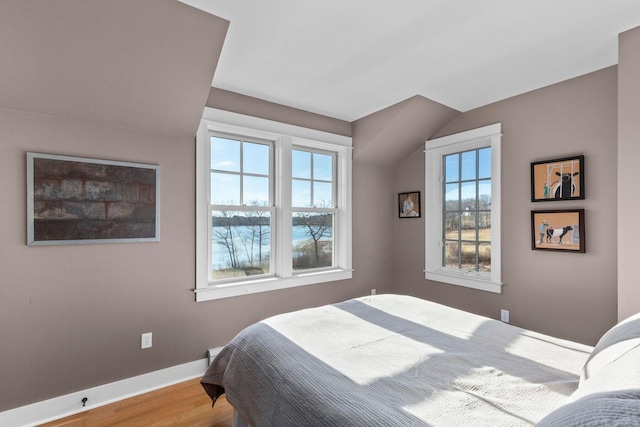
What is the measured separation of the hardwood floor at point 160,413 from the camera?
1.99 m

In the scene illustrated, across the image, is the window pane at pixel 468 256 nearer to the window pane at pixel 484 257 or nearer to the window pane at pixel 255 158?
the window pane at pixel 484 257

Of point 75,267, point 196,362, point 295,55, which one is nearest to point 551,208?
point 295,55

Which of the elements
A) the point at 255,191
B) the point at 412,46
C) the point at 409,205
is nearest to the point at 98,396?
the point at 255,191

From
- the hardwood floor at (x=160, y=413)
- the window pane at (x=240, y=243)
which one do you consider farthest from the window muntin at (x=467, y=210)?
the hardwood floor at (x=160, y=413)

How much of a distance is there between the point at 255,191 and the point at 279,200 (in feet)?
0.84

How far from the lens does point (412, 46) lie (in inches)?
80.5

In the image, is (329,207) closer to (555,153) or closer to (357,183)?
(357,183)

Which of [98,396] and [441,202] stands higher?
[441,202]

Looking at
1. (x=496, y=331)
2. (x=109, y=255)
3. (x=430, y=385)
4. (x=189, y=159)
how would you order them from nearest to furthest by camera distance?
(x=430, y=385) < (x=496, y=331) < (x=109, y=255) < (x=189, y=159)

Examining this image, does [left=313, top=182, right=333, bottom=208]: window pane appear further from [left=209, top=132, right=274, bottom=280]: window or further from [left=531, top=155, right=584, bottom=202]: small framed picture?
[left=531, top=155, right=584, bottom=202]: small framed picture

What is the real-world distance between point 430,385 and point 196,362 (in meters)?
2.11

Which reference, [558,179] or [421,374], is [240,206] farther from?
[558,179]

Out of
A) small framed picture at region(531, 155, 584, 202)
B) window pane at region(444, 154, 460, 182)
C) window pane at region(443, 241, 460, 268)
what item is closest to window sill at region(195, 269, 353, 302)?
window pane at region(443, 241, 460, 268)

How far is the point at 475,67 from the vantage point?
2.32 meters
